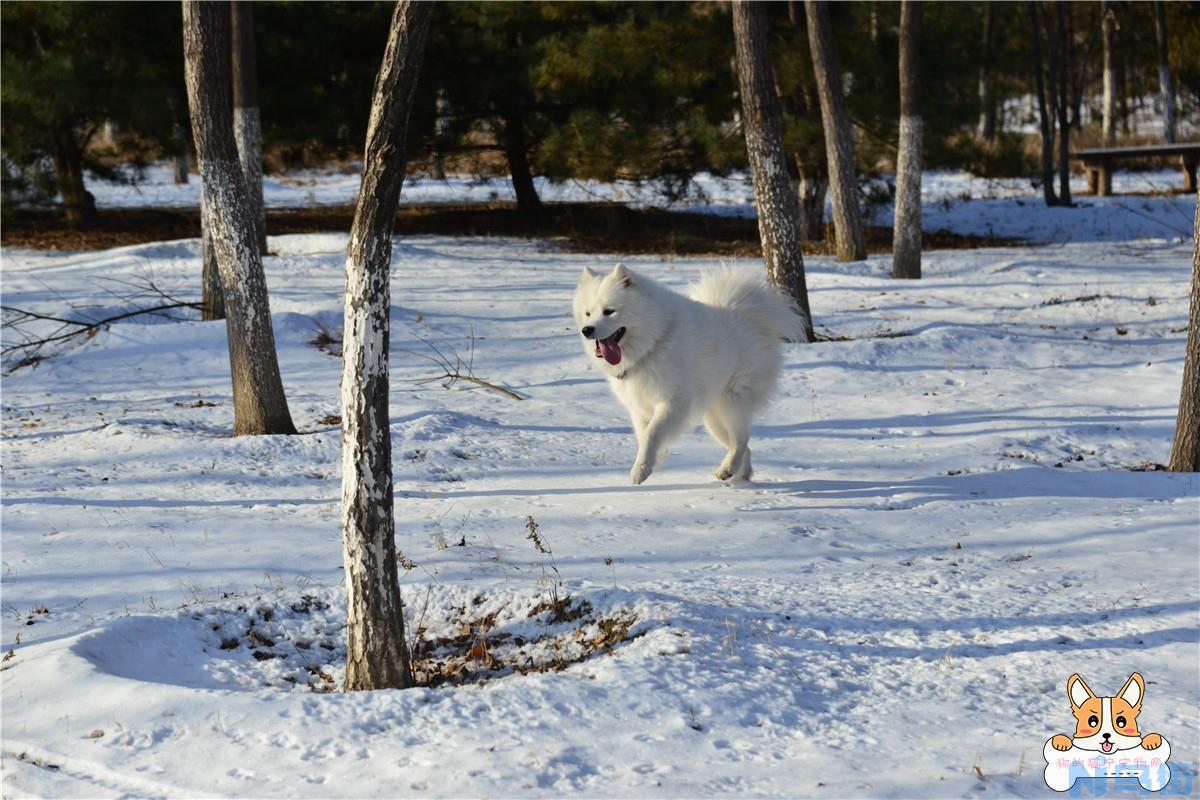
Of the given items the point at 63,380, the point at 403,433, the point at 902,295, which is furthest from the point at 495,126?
the point at 403,433

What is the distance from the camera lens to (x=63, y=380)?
10.3 metres

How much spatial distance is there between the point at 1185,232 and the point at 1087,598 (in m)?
16.8

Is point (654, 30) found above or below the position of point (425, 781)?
above

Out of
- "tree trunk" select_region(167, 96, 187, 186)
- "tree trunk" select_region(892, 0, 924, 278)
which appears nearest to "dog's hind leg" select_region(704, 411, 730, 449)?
"tree trunk" select_region(892, 0, 924, 278)

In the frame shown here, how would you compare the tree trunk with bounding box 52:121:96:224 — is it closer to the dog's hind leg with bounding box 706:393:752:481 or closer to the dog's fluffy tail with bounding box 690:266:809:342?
the dog's fluffy tail with bounding box 690:266:809:342

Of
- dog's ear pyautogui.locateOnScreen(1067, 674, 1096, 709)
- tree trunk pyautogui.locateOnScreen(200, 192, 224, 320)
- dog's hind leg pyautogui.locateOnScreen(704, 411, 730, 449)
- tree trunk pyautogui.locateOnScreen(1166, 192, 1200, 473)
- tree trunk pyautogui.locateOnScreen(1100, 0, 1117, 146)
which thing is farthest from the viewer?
Answer: tree trunk pyautogui.locateOnScreen(1100, 0, 1117, 146)

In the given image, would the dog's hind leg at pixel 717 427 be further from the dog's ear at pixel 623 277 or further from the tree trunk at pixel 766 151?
the tree trunk at pixel 766 151

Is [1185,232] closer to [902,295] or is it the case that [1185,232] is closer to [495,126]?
[902,295]

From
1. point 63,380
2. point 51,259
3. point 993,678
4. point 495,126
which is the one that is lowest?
point 993,678

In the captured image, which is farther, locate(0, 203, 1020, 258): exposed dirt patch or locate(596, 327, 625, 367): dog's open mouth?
locate(0, 203, 1020, 258): exposed dirt patch

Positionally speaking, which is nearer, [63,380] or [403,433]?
[403,433]

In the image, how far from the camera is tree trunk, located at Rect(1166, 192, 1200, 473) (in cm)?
684

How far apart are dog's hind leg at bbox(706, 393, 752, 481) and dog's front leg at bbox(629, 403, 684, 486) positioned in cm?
47

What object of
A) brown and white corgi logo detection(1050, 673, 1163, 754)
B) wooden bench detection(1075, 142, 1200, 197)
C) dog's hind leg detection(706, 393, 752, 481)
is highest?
wooden bench detection(1075, 142, 1200, 197)
